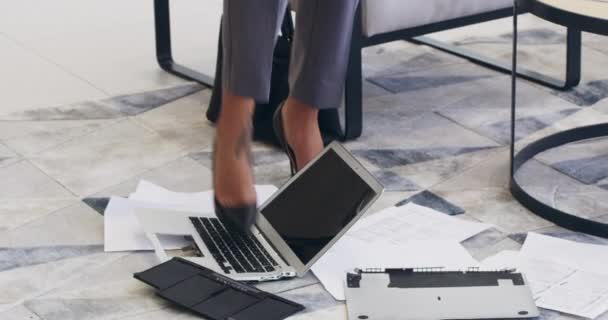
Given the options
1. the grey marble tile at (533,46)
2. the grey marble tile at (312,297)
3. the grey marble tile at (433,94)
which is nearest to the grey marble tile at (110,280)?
the grey marble tile at (312,297)

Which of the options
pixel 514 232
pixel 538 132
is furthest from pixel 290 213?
pixel 538 132

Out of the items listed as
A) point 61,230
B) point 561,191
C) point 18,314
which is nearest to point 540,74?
point 561,191

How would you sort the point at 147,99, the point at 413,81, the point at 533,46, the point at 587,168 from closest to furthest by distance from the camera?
the point at 587,168
the point at 147,99
the point at 413,81
the point at 533,46

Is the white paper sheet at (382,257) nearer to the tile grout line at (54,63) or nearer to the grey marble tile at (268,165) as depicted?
the grey marble tile at (268,165)

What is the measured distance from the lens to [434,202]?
2275 mm

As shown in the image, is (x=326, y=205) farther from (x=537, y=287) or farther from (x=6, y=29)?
Answer: (x=6, y=29)

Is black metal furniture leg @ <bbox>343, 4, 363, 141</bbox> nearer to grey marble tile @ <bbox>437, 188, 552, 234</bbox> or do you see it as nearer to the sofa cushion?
the sofa cushion

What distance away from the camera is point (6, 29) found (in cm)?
332

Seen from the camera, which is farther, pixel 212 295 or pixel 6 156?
pixel 6 156

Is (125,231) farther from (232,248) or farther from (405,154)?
(405,154)

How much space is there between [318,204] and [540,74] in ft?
3.66

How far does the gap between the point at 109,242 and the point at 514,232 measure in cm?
73

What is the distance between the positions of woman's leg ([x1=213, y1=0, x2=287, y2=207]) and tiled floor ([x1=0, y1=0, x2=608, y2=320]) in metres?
0.20

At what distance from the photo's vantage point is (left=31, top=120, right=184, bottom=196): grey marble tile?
2.37 m
